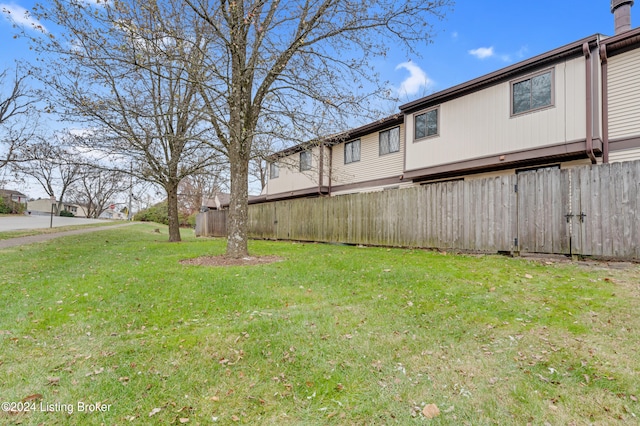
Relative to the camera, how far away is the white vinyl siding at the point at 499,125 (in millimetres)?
9141

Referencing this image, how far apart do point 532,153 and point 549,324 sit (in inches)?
306

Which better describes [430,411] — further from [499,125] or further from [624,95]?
[624,95]

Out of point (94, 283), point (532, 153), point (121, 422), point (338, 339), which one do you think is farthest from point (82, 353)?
point (532, 153)

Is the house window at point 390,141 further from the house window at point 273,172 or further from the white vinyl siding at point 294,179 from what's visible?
the house window at point 273,172

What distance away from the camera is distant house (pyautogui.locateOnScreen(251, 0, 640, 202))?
891 cm

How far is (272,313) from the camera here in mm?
4371

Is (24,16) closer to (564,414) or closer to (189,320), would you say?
(189,320)

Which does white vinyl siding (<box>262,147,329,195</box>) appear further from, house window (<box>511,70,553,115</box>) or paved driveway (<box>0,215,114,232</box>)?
paved driveway (<box>0,215,114,232</box>)

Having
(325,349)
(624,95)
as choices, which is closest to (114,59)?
(325,349)

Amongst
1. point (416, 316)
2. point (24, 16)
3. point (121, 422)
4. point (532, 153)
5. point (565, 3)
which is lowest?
point (121, 422)

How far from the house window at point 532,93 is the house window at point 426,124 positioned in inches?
109

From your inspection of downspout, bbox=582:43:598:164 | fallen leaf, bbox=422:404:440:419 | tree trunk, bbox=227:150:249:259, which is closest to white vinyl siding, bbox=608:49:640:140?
downspout, bbox=582:43:598:164

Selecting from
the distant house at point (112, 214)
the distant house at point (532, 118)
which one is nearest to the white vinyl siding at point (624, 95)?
the distant house at point (532, 118)

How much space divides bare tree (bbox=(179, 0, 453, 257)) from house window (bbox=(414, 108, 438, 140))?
175 inches
